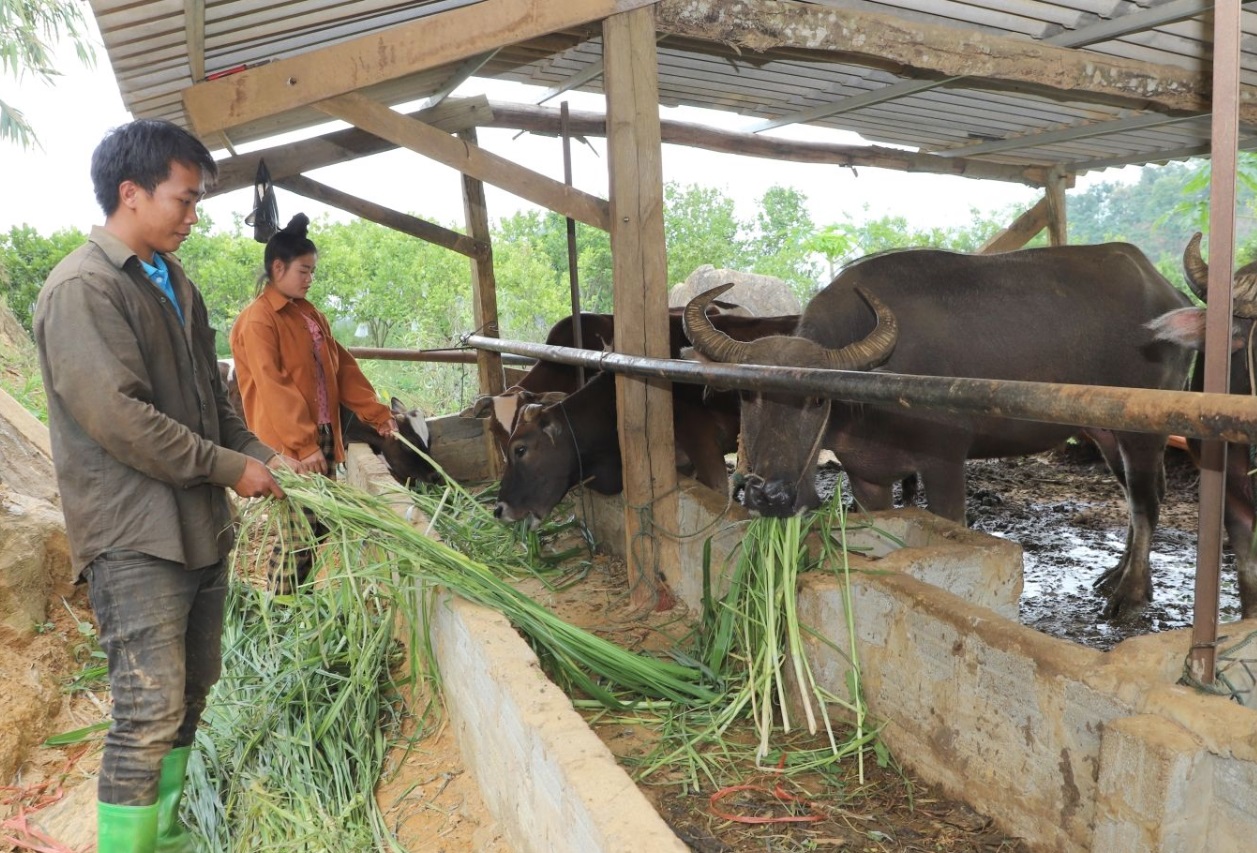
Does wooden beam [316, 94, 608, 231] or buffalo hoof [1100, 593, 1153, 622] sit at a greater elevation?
wooden beam [316, 94, 608, 231]

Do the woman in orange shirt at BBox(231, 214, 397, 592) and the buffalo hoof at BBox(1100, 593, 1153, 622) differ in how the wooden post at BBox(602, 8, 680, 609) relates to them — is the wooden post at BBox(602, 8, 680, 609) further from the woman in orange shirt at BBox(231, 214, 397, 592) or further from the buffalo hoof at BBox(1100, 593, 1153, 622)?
the buffalo hoof at BBox(1100, 593, 1153, 622)

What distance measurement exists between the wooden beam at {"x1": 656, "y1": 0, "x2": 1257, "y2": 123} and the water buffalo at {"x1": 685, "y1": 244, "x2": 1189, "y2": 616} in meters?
1.05

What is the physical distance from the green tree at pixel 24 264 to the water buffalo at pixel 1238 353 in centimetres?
1594

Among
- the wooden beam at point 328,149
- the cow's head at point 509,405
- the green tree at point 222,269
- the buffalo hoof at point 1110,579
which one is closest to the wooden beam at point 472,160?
the cow's head at point 509,405

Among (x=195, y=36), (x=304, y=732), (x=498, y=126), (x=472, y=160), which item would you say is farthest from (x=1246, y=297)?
(x=498, y=126)

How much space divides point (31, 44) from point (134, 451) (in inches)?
787

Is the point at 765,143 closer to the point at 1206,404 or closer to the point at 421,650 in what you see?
the point at 421,650

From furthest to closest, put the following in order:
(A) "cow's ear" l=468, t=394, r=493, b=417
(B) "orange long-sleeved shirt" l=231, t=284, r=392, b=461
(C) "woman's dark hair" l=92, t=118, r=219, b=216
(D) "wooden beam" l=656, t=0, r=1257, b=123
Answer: (A) "cow's ear" l=468, t=394, r=493, b=417 < (B) "orange long-sleeved shirt" l=231, t=284, r=392, b=461 < (D) "wooden beam" l=656, t=0, r=1257, b=123 < (C) "woman's dark hair" l=92, t=118, r=219, b=216

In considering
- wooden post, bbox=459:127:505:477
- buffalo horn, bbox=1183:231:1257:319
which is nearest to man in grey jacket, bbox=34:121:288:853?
buffalo horn, bbox=1183:231:1257:319

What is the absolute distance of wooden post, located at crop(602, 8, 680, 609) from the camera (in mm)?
3939

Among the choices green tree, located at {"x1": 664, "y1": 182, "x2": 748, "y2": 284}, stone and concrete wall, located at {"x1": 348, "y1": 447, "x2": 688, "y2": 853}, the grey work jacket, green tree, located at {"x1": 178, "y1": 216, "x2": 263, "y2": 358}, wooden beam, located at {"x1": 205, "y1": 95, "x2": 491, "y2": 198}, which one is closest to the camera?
stone and concrete wall, located at {"x1": 348, "y1": 447, "x2": 688, "y2": 853}

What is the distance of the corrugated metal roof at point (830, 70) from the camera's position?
4.03m

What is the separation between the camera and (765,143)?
7.57m

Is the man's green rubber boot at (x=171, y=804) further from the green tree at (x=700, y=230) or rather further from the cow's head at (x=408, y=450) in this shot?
the green tree at (x=700, y=230)
